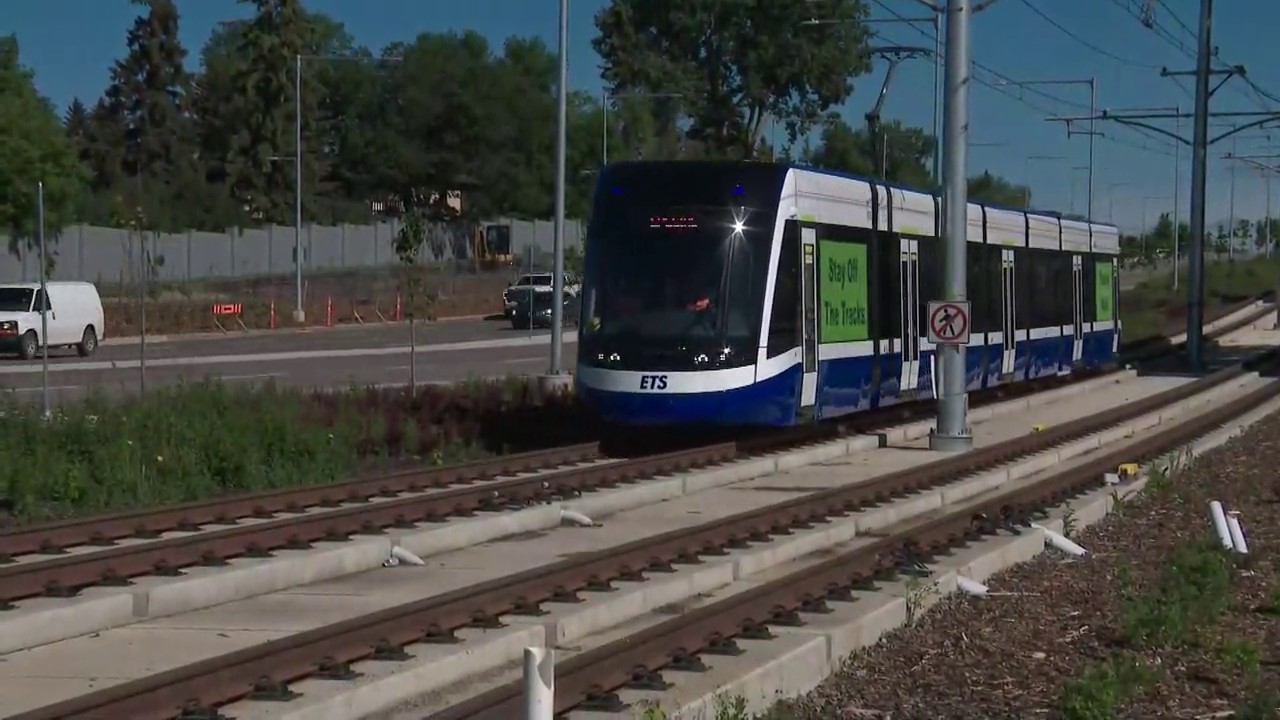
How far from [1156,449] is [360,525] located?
13280 millimetres

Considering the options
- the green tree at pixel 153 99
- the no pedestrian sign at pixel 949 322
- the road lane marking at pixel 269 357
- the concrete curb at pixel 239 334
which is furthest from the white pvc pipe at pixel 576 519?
the green tree at pixel 153 99

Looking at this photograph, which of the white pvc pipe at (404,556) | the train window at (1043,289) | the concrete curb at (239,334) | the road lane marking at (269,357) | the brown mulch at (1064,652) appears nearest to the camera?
the brown mulch at (1064,652)

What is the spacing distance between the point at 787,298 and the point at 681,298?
4.16ft

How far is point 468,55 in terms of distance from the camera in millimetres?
118750

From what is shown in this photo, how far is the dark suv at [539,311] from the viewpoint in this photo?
57.9 meters

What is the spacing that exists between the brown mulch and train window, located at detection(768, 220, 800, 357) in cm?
599

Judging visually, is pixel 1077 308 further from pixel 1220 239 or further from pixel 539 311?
pixel 1220 239

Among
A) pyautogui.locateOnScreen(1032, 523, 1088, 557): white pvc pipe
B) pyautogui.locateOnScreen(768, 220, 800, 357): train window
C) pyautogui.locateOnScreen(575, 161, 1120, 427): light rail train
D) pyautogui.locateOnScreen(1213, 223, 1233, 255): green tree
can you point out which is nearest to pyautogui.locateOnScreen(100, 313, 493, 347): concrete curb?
pyautogui.locateOnScreen(575, 161, 1120, 427): light rail train

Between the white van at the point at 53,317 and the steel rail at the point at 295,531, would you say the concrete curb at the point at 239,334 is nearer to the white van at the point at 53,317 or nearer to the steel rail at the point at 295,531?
the white van at the point at 53,317

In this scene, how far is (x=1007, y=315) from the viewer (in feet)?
103

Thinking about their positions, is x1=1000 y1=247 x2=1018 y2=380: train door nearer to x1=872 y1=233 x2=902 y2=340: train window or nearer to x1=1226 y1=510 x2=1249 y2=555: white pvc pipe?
x1=872 y1=233 x2=902 y2=340: train window

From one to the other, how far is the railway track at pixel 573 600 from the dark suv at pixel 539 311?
1525 inches

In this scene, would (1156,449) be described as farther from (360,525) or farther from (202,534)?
(202,534)

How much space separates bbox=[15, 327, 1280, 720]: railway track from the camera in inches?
340
